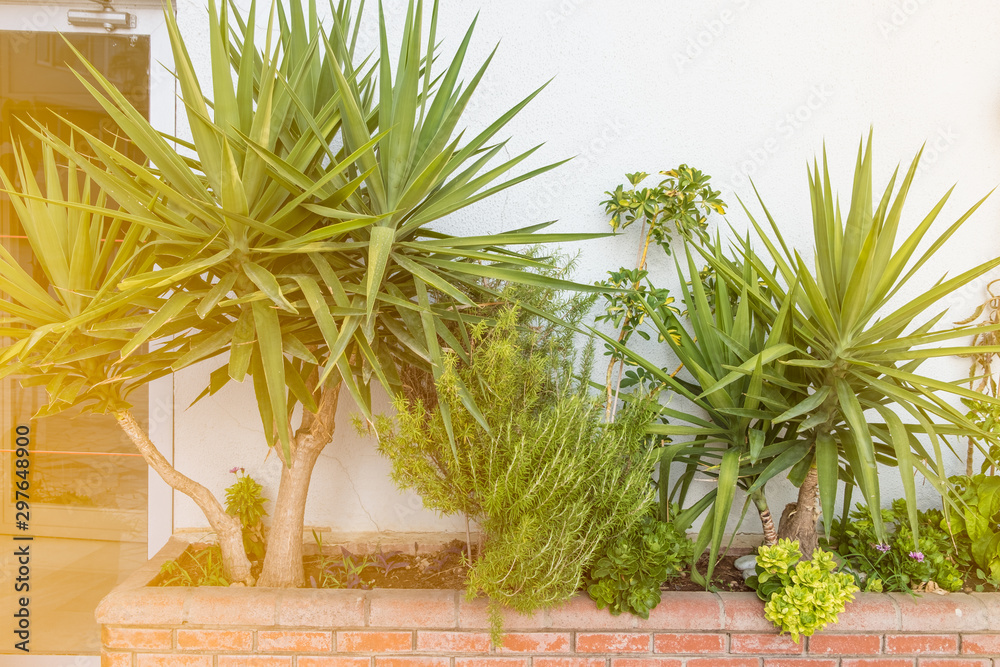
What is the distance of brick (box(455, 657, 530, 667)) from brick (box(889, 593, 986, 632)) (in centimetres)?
118

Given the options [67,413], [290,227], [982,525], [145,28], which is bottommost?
[982,525]

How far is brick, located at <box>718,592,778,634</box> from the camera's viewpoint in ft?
5.60

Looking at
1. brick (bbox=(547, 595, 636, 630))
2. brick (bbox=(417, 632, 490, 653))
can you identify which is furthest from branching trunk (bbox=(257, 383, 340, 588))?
brick (bbox=(547, 595, 636, 630))

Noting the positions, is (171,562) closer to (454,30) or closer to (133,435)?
(133,435)

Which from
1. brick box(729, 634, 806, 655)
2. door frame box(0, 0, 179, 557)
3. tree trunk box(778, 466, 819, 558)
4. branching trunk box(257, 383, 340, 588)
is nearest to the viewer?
brick box(729, 634, 806, 655)

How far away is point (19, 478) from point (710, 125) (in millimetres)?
3158

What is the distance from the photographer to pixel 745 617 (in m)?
1.71

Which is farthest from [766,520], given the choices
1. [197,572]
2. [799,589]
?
[197,572]

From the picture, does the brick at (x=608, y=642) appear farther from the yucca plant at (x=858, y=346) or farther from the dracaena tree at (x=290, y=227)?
the dracaena tree at (x=290, y=227)

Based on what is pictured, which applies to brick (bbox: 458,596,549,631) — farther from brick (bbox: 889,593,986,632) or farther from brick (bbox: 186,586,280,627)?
brick (bbox: 889,593,986,632)

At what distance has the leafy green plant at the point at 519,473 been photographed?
1.49 meters

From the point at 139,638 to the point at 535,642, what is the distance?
1.18 metres

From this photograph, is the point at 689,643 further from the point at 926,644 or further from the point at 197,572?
the point at 197,572

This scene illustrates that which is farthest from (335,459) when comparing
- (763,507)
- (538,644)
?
(763,507)
